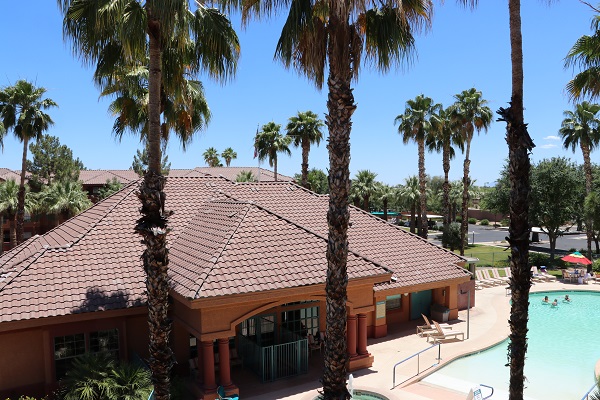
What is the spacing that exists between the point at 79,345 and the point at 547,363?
16305 millimetres

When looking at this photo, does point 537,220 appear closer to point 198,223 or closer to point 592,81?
point 592,81

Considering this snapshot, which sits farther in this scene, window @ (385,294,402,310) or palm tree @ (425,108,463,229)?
palm tree @ (425,108,463,229)

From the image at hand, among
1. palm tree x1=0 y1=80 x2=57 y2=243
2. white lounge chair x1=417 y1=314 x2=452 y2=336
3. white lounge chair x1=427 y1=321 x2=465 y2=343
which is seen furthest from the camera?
palm tree x1=0 y1=80 x2=57 y2=243

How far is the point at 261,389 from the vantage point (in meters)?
14.4

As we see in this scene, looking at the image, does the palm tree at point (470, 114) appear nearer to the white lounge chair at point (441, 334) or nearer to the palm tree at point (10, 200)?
the white lounge chair at point (441, 334)

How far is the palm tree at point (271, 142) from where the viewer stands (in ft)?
148

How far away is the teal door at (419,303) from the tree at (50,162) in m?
43.4

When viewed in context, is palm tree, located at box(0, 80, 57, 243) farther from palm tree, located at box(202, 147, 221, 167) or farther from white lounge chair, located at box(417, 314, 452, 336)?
palm tree, located at box(202, 147, 221, 167)

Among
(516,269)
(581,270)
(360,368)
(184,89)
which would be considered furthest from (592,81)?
(581,270)

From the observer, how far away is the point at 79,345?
14.3 meters

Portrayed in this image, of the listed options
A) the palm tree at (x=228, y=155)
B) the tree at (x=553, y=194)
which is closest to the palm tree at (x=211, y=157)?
the palm tree at (x=228, y=155)

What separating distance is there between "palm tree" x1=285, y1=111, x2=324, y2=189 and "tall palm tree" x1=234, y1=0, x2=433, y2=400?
32.0 meters

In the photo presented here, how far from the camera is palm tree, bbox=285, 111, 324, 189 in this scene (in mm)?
42250

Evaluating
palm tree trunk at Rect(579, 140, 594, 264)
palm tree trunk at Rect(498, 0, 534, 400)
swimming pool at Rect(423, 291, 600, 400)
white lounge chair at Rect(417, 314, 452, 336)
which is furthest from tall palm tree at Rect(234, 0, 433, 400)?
palm tree trunk at Rect(579, 140, 594, 264)
